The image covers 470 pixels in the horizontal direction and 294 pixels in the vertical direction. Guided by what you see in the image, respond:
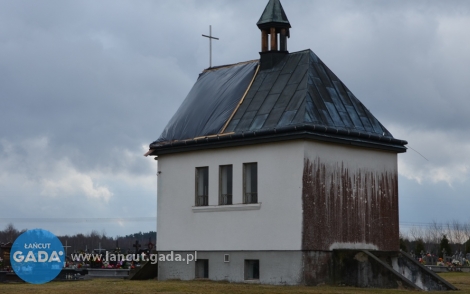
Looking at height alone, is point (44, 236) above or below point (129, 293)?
above

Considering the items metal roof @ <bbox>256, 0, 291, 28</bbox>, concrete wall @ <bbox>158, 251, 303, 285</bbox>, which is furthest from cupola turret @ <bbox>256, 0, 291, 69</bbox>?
concrete wall @ <bbox>158, 251, 303, 285</bbox>

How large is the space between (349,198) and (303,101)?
3.92 metres

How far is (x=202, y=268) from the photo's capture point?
3139 cm

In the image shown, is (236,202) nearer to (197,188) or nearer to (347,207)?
(197,188)

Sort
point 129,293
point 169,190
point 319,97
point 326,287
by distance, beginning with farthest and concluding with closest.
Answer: point 169,190 < point 319,97 < point 326,287 < point 129,293

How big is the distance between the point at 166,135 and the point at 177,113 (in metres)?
1.44

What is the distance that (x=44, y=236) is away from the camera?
2842cm

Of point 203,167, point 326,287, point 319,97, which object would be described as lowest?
point 326,287

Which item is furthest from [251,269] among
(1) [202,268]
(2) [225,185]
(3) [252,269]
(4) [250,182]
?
(2) [225,185]

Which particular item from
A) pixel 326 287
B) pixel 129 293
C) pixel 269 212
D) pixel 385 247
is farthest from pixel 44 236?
pixel 385 247

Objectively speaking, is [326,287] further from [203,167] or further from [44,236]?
[44,236]

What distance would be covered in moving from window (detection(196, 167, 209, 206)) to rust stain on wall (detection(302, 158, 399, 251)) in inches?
202

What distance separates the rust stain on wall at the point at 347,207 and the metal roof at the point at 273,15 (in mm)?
7043

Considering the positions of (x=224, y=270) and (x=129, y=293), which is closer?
(x=129, y=293)
